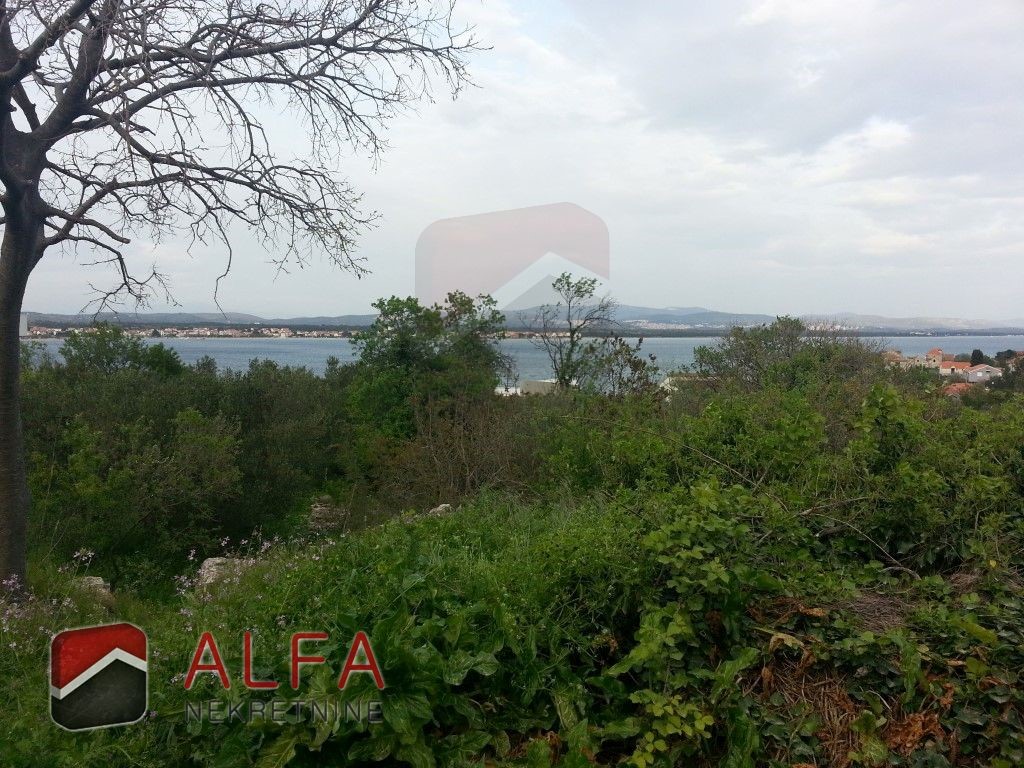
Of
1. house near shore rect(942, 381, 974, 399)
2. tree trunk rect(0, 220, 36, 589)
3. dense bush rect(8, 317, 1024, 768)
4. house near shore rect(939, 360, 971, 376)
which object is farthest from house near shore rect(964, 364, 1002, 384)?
tree trunk rect(0, 220, 36, 589)

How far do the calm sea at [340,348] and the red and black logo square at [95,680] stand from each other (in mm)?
8429

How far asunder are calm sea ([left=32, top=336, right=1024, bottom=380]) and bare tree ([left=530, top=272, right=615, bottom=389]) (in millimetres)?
2639

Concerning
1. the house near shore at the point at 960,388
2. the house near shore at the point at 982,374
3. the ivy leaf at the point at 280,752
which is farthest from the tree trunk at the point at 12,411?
the house near shore at the point at 982,374

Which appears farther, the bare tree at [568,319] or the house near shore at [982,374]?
the bare tree at [568,319]

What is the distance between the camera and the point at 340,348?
57.6ft

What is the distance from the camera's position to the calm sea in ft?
39.3

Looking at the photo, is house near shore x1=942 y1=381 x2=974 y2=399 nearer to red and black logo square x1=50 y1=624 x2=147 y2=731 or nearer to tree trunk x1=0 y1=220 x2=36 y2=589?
red and black logo square x1=50 y1=624 x2=147 y2=731

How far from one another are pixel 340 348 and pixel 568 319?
7.24 meters

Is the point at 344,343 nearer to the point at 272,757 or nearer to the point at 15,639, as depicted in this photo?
the point at 15,639

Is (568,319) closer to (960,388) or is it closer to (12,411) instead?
(960,388)

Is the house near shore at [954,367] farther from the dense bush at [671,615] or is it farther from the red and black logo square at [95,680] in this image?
the red and black logo square at [95,680]

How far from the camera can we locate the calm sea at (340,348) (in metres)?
12.0

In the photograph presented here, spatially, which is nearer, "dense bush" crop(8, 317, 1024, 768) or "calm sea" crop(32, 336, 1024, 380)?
"dense bush" crop(8, 317, 1024, 768)

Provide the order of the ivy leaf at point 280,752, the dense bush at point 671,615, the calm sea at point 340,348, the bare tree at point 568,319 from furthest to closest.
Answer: the bare tree at point 568,319 → the calm sea at point 340,348 → the dense bush at point 671,615 → the ivy leaf at point 280,752
